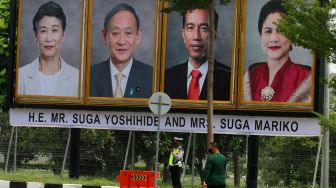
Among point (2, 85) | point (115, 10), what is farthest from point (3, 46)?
point (115, 10)

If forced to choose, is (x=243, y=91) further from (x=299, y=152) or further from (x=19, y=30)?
(x=19, y=30)

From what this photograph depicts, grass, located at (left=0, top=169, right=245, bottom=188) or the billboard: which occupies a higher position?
the billboard

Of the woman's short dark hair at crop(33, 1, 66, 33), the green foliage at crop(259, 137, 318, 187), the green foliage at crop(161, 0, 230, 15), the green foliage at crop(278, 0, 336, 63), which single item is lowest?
the green foliage at crop(259, 137, 318, 187)

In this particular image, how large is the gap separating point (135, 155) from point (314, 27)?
10164 mm

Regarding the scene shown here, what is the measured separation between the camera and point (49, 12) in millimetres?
22766

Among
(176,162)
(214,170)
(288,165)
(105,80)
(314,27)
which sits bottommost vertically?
(288,165)

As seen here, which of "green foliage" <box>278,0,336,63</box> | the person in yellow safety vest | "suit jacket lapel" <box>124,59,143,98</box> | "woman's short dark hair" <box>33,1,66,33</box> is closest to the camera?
"green foliage" <box>278,0,336,63</box>

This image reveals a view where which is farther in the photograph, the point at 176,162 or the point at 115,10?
the point at 115,10

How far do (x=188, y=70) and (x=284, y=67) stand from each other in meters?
2.65

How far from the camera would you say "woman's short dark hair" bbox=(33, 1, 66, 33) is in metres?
22.7

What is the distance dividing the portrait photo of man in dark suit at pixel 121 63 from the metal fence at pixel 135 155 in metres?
1.90

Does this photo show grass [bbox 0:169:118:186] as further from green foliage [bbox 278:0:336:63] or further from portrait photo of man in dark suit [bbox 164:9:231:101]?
green foliage [bbox 278:0:336:63]

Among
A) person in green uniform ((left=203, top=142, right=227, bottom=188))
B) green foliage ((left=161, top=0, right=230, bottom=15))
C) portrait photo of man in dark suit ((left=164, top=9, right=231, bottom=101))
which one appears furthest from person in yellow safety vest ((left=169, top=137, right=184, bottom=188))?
person in green uniform ((left=203, top=142, right=227, bottom=188))

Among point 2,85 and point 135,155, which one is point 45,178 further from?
point 2,85
